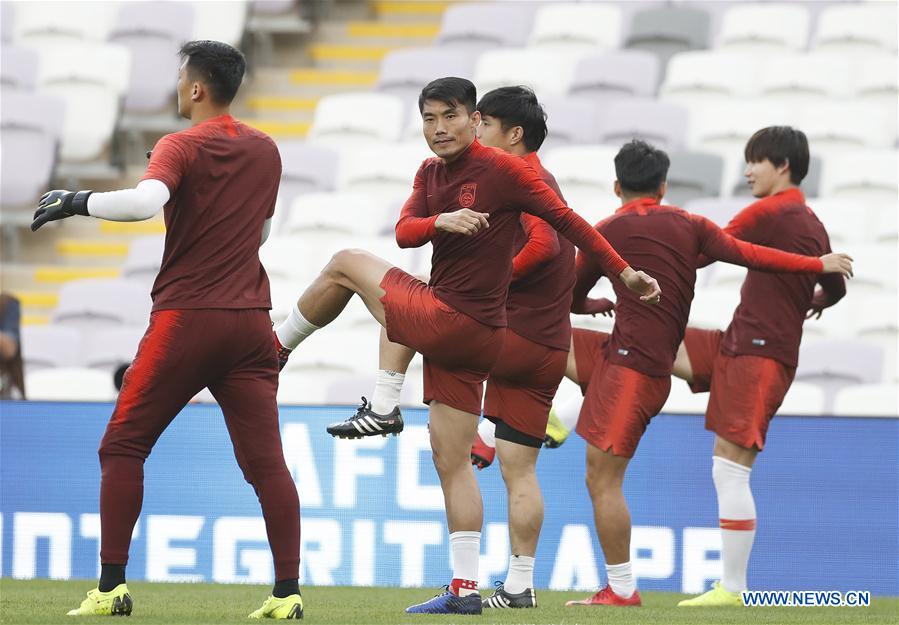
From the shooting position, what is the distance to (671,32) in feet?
42.0

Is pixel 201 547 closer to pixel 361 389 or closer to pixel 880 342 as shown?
pixel 361 389

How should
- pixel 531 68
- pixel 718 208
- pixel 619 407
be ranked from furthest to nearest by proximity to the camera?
pixel 531 68
pixel 718 208
pixel 619 407

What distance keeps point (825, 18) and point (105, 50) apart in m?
6.22

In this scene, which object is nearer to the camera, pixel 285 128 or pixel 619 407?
pixel 619 407

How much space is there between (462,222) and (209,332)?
2.93 feet

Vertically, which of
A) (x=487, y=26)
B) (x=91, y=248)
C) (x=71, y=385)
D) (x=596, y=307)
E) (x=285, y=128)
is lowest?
(x=71, y=385)

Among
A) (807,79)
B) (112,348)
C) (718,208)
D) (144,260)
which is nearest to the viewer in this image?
(718,208)

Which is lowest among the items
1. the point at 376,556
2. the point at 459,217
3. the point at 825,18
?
the point at 376,556

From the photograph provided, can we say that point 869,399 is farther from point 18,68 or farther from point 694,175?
point 18,68

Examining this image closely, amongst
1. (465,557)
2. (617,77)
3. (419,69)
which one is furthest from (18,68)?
(465,557)

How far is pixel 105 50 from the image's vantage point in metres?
13.1

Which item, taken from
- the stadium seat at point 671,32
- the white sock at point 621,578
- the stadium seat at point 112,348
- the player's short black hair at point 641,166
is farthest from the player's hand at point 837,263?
the stadium seat at point 671,32

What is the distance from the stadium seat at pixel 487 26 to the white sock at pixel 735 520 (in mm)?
7588

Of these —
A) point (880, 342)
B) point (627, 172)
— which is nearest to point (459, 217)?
point (627, 172)
